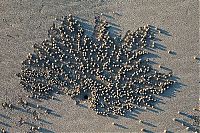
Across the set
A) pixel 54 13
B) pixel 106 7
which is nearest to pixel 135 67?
pixel 106 7

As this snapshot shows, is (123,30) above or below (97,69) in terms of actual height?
above

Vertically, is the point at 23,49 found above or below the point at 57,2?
below

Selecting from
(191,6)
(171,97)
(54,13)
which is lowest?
(171,97)

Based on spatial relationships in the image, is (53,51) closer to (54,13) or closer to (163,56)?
(54,13)
